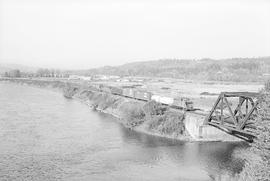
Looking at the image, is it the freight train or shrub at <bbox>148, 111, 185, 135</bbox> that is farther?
the freight train

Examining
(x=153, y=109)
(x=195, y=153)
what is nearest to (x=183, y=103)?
(x=153, y=109)

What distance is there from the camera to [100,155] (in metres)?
45.3

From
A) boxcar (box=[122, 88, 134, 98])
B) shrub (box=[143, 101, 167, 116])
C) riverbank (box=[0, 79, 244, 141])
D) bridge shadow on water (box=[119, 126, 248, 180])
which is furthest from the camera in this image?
boxcar (box=[122, 88, 134, 98])

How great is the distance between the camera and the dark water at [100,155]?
3838 centimetres

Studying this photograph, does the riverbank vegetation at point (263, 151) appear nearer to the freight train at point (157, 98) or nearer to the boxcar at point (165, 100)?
the freight train at point (157, 98)

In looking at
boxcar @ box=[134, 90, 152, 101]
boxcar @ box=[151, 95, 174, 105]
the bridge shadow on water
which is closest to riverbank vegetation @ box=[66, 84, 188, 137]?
the bridge shadow on water

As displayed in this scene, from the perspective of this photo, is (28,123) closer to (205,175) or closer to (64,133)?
(64,133)

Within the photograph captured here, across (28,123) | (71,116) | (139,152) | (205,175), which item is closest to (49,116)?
(71,116)

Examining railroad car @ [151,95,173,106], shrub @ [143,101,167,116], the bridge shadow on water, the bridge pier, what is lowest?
the bridge shadow on water

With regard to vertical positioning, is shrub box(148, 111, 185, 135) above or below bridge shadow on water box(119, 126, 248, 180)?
above

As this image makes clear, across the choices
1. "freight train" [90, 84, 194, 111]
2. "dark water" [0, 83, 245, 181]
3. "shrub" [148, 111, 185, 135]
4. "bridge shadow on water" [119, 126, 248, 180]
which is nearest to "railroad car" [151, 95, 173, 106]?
"freight train" [90, 84, 194, 111]

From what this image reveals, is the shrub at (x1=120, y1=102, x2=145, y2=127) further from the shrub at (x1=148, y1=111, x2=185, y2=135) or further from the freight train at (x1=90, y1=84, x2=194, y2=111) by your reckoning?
the freight train at (x1=90, y1=84, x2=194, y2=111)

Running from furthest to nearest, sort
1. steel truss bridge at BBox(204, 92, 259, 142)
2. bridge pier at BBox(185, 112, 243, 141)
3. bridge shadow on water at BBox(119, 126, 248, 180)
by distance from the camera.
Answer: bridge pier at BBox(185, 112, 243, 141)
bridge shadow on water at BBox(119, 126, 248, 180)
steel truss bridge at BBox(204, 92, 259, 142)

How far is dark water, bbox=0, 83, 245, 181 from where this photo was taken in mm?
38375
